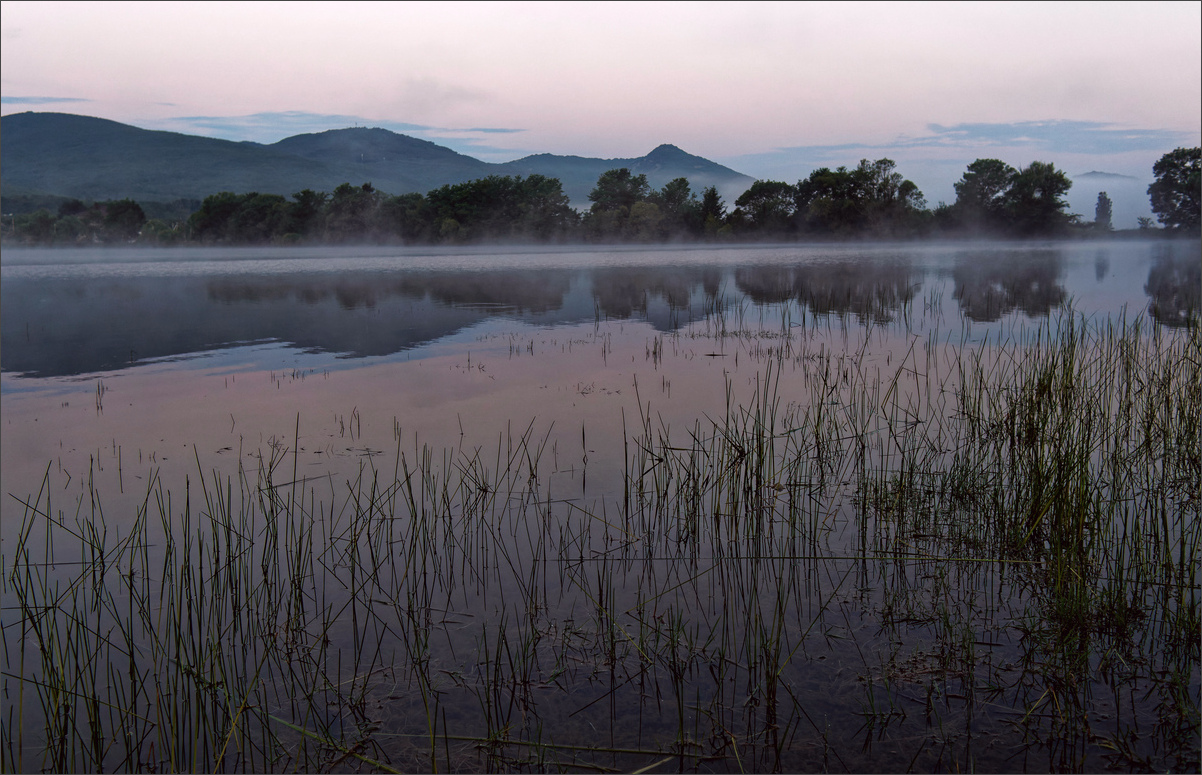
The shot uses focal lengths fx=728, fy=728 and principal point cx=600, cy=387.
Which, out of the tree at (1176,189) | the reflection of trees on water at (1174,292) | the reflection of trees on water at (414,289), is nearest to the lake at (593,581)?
the reflection of trees on water at (1174,292)

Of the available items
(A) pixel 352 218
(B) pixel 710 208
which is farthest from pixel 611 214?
(A) pixel 352 218

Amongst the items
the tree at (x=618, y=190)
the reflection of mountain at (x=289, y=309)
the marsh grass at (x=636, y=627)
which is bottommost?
the marsh grass at (x=636, y=627)

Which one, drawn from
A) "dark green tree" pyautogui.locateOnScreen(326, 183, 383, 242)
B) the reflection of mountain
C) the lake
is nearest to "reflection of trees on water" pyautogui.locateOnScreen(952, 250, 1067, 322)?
the reflection of mountain

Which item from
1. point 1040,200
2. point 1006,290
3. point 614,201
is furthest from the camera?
point 614,201

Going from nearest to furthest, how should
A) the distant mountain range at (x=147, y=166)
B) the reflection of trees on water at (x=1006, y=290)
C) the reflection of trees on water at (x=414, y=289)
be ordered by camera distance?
1. the reflection of trees on water at (x=1006, y=290)
2. the reflection of trees on water at (x=414, y=289)
3. the distant mountain range at (x=147, y=166)

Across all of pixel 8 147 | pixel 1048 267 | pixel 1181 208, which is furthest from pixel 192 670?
pixel 8 147

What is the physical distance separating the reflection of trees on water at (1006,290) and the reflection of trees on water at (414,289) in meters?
8.37

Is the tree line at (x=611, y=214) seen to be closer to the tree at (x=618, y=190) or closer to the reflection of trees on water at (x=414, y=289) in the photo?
the tree at (x=618, y=190)

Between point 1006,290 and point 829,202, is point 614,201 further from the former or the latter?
point 1006,290

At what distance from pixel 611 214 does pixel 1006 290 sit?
59.0 metres

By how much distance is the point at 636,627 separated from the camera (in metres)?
3.12

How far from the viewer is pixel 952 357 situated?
8.84 m

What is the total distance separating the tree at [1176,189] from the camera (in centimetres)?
5469

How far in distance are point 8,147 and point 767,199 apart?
19440cm
